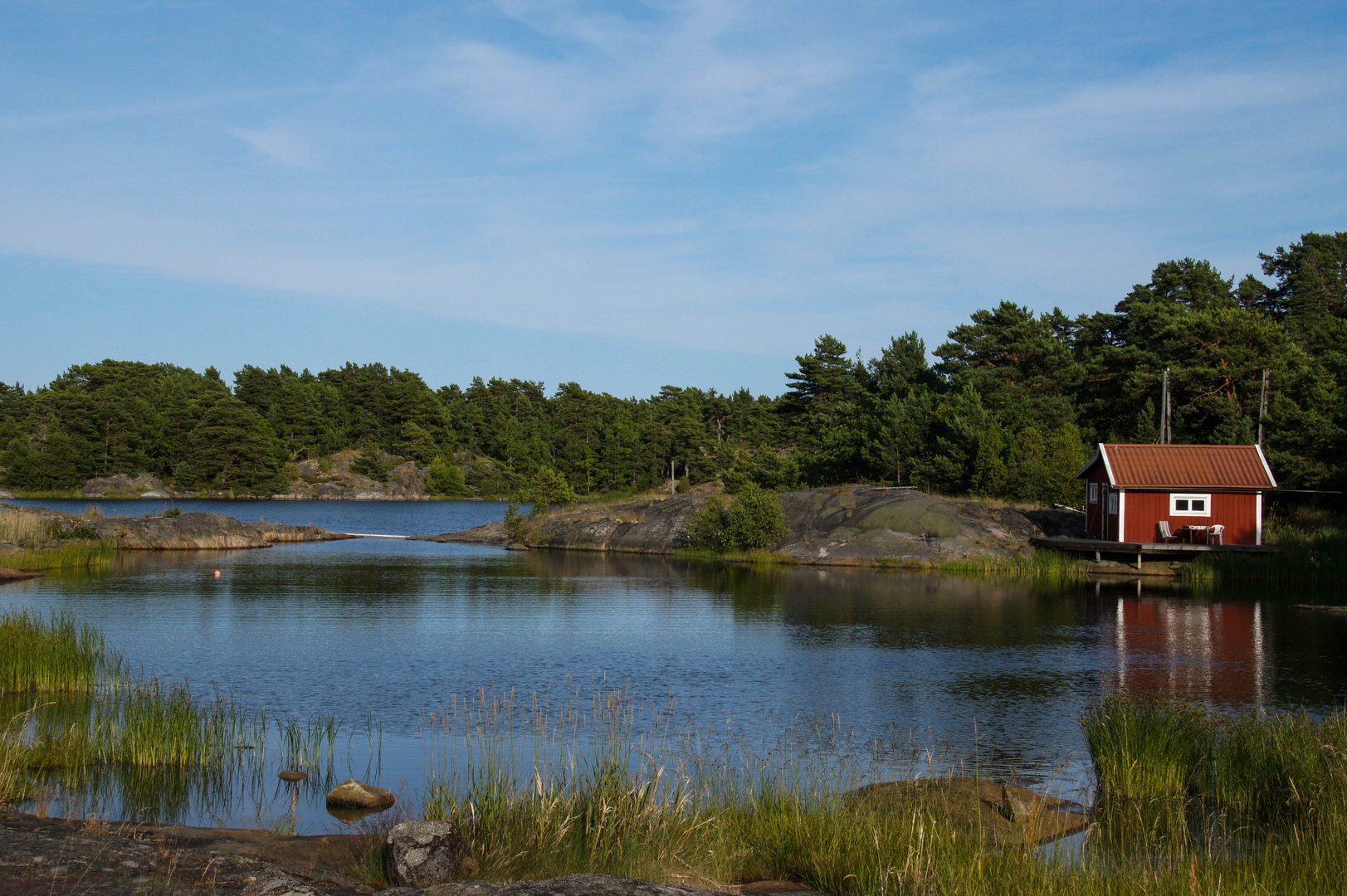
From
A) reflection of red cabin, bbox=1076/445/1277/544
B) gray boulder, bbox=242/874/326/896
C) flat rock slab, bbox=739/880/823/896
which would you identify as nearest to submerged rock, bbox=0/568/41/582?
gray boulder, bbox=242/874/326/896

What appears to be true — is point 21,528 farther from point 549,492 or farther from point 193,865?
point 193,865

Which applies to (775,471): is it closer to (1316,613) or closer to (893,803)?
(1316,613)

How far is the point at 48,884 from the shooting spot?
22.6ft

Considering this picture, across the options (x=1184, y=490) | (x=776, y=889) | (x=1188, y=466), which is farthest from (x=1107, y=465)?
(x=776, y=889)

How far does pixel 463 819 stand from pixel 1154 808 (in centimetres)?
720

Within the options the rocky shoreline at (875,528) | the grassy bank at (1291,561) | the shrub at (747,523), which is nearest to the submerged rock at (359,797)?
the grassy bank at (1291,561)

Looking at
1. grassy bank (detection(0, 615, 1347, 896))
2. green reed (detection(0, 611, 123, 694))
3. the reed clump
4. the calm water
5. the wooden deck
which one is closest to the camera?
grassy bank (detection(0, 615, 1347, 896))

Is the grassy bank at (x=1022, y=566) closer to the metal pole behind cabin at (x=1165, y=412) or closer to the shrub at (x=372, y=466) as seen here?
the metal pole behind cabin at (x=1165, y=412)

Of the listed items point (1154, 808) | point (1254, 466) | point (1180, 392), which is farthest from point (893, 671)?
point (1180, 392)

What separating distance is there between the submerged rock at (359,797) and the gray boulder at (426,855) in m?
2.82

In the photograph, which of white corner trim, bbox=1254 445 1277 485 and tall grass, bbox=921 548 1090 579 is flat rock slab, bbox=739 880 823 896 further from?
white corner trim, bbox=1254 445 1277 485

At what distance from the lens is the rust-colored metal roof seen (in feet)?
128

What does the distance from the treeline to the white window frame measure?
195 inches

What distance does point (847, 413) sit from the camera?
214 ft
